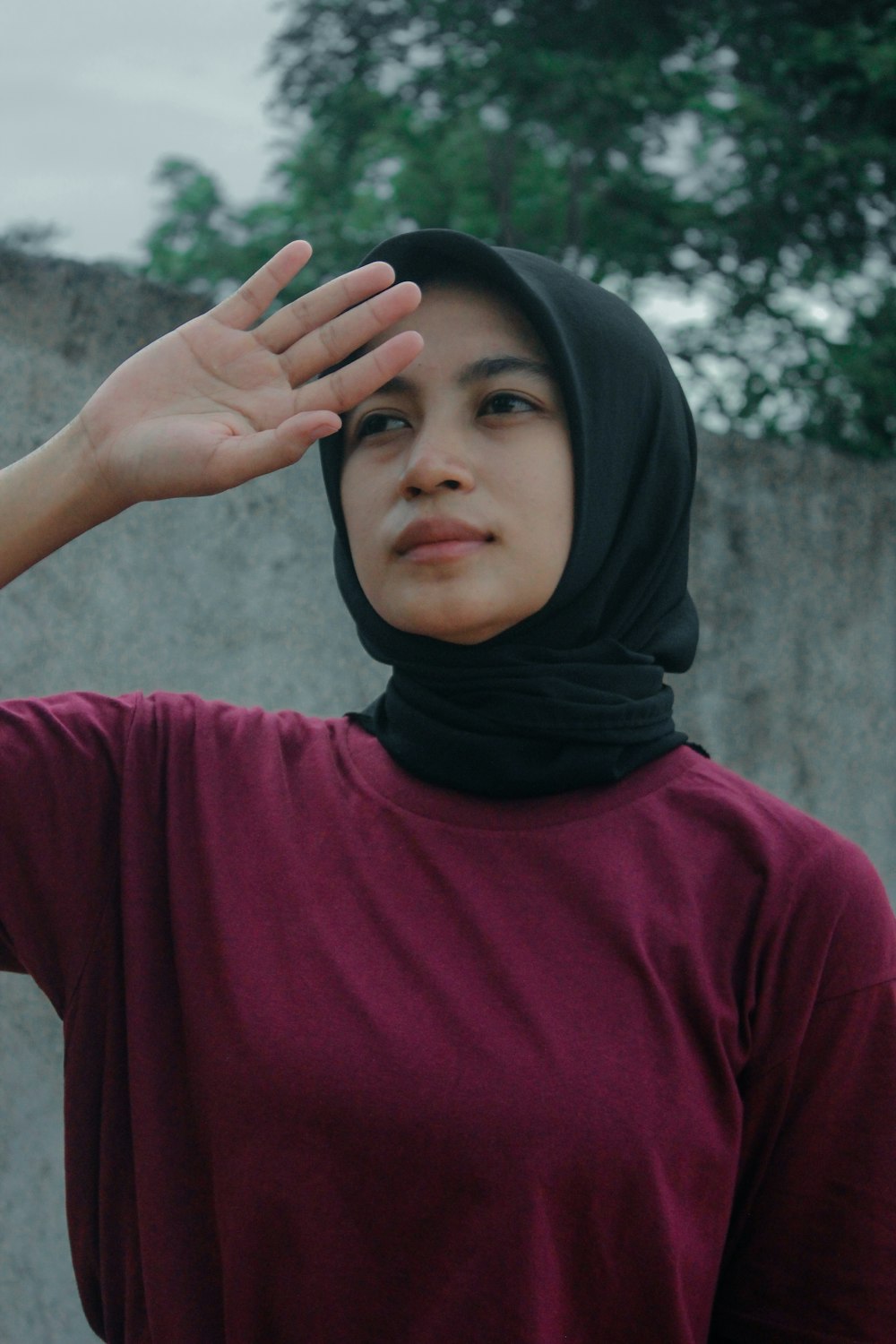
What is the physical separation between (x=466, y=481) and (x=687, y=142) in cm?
523

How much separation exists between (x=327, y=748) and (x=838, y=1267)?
76 centimetres

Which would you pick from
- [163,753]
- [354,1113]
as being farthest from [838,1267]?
[163,753]

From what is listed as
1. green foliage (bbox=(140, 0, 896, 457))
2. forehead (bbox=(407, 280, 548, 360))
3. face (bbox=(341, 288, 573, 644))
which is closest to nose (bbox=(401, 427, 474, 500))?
face (bbox=(341, 288, 573, 644))

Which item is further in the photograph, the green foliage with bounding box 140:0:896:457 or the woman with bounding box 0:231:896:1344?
the green foliage with bounding box 140:0:896:457

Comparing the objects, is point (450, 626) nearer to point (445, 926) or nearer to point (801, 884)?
point (445, 926)

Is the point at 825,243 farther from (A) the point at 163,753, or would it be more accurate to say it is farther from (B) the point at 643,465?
(A) the point at 163,753

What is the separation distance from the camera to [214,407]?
138 centimetres

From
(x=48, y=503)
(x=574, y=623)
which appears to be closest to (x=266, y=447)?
(x=48, y=503)

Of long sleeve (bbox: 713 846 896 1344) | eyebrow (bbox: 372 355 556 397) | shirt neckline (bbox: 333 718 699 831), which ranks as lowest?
long sleeve (bbox: 713 846 896 1344)

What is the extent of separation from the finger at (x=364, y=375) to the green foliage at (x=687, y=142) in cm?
417

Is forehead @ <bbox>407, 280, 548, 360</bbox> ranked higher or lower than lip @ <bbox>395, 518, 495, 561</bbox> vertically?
higher

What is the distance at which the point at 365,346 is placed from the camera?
4.91ft

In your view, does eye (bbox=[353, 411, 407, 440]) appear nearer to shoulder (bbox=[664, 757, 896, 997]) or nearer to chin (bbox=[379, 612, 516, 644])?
chin (bbox=[379, 612, 516, 644])

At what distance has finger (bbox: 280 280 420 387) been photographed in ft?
4.38
